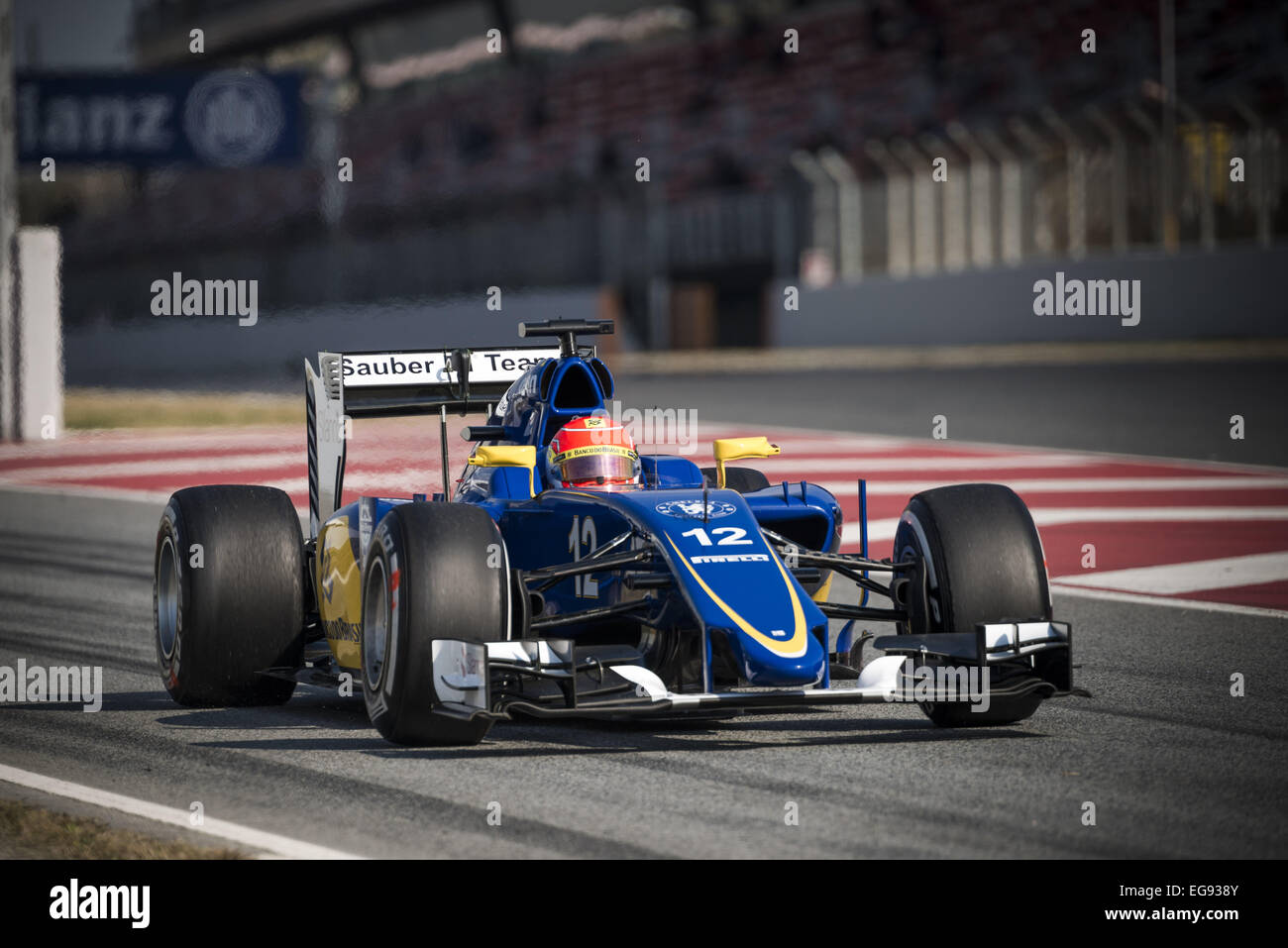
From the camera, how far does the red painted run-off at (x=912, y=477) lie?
34.3 ft

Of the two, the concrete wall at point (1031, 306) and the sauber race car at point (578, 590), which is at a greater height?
the concrete wall at point (1031, 306)

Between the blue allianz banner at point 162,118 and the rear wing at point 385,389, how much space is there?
28212 mm

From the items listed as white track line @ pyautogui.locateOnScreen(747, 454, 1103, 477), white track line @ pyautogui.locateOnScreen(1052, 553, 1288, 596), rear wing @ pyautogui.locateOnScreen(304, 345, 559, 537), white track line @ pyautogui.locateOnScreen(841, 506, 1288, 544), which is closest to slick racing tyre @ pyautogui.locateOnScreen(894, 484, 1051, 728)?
rear wing @ pyautogui.locateOnScreen(304, 345, 559, 537)

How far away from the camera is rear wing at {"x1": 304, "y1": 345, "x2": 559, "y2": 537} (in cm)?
754

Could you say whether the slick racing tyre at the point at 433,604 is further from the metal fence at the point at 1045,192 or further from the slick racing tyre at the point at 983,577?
the metal fence at the point at 1045,192

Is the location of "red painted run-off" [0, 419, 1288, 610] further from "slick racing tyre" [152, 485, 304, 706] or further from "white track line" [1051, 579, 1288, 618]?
"slick racing tyre" [152, 485, 304, 706]

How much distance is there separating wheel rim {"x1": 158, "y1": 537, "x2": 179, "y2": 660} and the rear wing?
2.09 feet

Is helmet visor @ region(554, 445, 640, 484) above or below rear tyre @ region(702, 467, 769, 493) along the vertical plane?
above

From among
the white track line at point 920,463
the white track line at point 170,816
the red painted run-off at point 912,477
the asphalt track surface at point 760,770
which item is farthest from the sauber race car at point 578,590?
the white track line at point 920,463

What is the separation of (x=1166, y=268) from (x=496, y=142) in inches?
921
